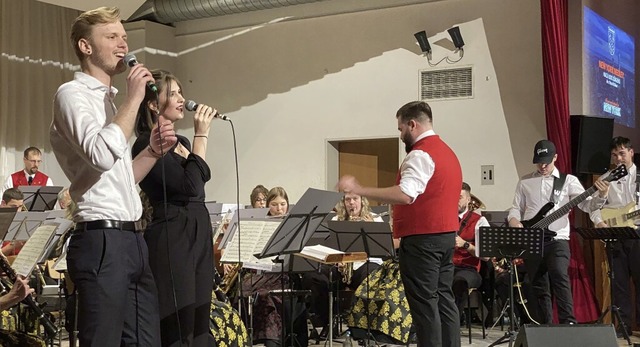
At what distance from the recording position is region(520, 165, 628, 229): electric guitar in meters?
7.51

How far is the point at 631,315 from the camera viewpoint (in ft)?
28.4

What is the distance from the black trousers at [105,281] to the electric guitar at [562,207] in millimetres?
5533

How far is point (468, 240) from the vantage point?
8.39 meters

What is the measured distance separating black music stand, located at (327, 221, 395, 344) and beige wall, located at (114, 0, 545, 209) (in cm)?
423

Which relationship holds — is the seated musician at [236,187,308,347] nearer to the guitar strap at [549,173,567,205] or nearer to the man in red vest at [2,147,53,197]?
the guitar strap at [549,173,567,205]

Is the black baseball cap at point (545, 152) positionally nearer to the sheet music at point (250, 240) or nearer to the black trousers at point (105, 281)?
the sheet music at point (250, 240)

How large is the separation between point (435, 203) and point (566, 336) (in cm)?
203

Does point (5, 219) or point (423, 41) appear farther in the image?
point (423, 41)

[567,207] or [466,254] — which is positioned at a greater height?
[567,207]

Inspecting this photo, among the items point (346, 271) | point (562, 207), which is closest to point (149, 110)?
point (346, 271)

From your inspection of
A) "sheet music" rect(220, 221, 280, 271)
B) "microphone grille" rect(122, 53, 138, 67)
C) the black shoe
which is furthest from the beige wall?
"microphone grille" rect(122, 53, 138, 67)

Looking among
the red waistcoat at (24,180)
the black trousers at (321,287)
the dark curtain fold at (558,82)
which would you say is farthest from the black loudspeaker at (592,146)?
the red waistcoat at (24,180)

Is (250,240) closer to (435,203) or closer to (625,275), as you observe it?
(435,203)

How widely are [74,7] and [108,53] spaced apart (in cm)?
1005
